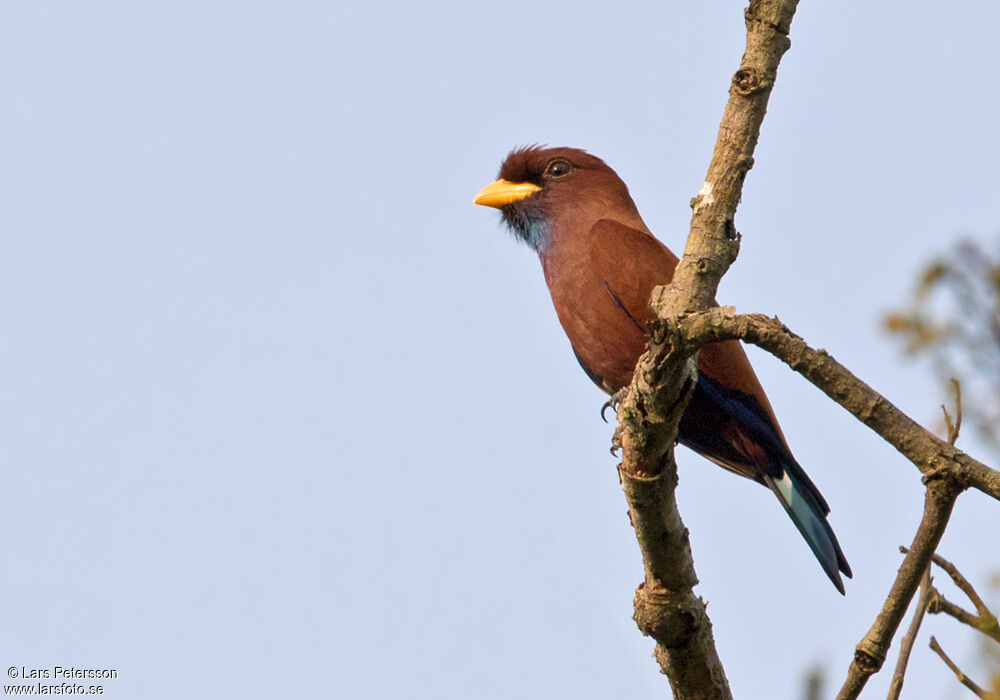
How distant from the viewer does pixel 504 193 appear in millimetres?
6609

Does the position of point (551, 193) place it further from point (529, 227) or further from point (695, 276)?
point (695, 276)

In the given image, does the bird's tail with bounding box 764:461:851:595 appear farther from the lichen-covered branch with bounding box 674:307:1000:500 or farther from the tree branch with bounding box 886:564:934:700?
the lichen-covered branch with bounding box 674:307:1000:500

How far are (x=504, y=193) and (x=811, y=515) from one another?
2423mm

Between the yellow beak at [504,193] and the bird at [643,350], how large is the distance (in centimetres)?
63

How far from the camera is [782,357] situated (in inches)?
119

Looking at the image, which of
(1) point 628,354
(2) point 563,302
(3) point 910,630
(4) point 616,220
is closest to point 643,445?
(3) point 910,630

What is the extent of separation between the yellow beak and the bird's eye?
115mm

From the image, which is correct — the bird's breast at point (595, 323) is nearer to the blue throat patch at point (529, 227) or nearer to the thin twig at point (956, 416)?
the blue throat patch at point (529, 227)

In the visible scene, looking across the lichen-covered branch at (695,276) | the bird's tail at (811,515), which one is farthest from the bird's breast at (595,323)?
the lichen-covered branch at (695,276)

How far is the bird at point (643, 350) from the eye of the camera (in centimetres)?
528

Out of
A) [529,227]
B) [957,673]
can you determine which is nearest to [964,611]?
[957,673]

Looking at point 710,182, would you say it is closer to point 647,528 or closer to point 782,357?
point 782,357

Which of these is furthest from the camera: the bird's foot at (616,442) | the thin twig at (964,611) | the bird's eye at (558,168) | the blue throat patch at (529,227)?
the bird's eye at (558,168)

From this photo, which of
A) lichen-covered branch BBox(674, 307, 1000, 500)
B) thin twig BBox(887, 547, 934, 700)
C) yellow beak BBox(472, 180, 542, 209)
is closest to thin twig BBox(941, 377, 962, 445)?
lichen-covered branch BBox(674, 307, 1000, 500)
